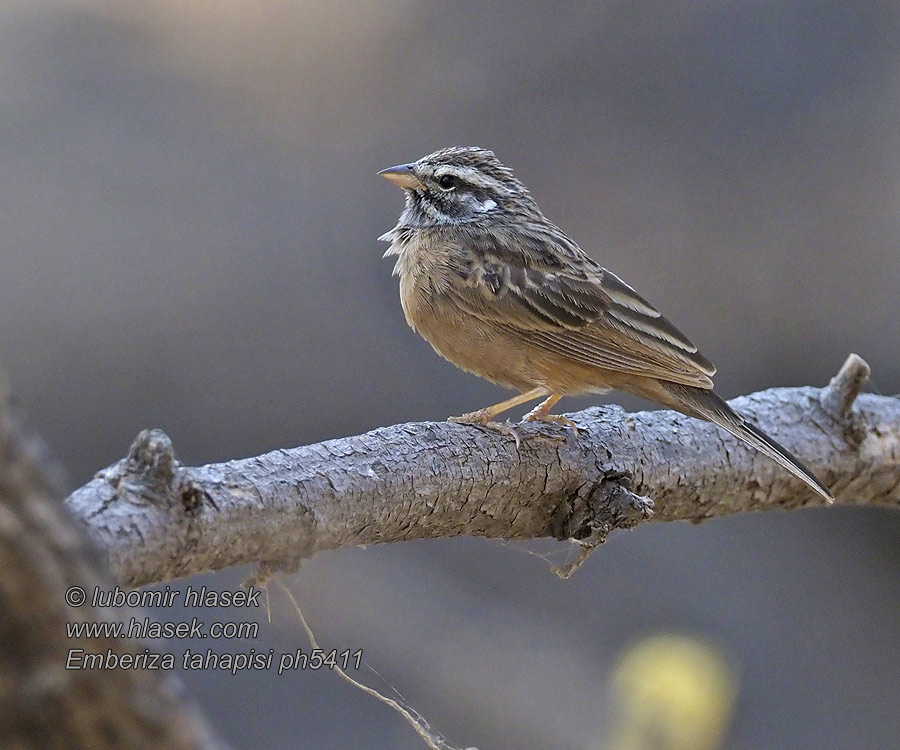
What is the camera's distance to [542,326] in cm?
449

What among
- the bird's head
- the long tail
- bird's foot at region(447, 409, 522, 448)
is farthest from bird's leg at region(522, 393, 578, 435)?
the bird's head

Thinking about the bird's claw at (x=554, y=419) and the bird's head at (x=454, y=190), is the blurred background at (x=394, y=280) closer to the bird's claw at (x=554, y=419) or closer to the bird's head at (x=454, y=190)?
the bird's claw at (x=554, y=419)

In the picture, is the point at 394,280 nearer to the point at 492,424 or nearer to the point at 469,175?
the point at 469,175

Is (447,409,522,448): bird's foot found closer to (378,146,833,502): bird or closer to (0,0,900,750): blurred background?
(378,146,833,502): bird

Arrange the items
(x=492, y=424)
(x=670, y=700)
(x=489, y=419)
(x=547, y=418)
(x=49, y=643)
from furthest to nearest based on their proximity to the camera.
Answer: (x=670, y=700)
(x=547, y=418)
(x=489, y=419)
(x=492, y=424)
(x=49, y=643)

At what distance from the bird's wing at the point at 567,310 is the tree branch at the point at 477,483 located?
0.27 metres

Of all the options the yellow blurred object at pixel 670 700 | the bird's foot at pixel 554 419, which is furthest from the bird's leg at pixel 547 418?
the yellow blurred object at pixel 670 700

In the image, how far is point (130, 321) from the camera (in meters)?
8.02

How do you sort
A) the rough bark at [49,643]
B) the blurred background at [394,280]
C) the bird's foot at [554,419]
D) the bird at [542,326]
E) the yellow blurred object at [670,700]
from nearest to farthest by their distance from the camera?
the rough bark at [49,643] < the bird's foot at [554,419] < the bird at [542,326] < the yellow blurred object at [670,700] < the blurred background at [394,280]

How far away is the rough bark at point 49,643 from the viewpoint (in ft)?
4.17

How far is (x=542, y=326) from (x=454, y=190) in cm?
99

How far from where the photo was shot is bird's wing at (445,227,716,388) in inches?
176

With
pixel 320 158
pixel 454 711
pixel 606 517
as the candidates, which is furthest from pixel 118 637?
pixel 320 158

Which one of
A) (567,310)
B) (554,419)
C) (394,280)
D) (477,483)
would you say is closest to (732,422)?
(554,419)
